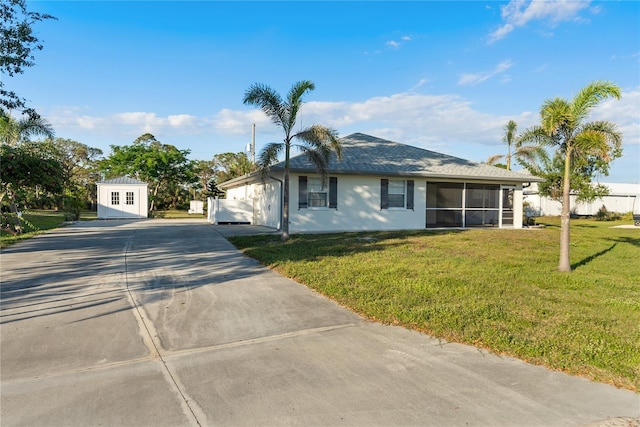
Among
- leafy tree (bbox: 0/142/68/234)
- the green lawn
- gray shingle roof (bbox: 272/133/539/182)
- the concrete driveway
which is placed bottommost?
the concrete driveway

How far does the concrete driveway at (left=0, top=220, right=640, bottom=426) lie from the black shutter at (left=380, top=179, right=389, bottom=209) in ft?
39.0

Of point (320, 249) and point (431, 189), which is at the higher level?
point (431, 189)

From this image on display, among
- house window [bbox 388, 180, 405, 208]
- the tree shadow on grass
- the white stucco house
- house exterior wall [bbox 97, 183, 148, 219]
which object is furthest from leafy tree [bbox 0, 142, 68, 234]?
house exterior wall [bbox 97, 183, 148, 219]

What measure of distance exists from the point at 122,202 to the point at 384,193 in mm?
21257

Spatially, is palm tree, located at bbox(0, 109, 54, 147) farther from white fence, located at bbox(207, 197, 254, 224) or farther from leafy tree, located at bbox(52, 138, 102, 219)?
leafy tree, located at bbox(52, 138, 102, 219)

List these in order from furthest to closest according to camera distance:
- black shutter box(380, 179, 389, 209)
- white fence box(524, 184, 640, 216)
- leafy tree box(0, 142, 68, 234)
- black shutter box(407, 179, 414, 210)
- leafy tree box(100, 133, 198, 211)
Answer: white fence box(524, 184, 640, 216)
leafy tree box(100, 133, 198, 211)
black shutter box(407, 179, 414, 210)
black shutter box(380, 179, 389, 209)
leafy tree box(0, 142, 68, 234)

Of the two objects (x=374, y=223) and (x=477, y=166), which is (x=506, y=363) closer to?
(x=374, y=223)

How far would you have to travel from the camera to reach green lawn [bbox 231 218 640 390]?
435 centimetres

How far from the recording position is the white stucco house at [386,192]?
Answer: 16.8m

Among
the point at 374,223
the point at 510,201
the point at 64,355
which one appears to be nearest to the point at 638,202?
the point at 510,201

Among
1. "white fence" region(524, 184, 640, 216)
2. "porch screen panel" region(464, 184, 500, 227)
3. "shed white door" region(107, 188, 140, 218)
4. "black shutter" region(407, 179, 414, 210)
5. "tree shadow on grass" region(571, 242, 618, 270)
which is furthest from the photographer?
"white fence" region(524, 184, 640, 216)

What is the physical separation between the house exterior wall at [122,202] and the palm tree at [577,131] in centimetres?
2832

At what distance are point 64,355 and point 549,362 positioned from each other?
16.1 feet

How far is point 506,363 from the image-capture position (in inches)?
158
